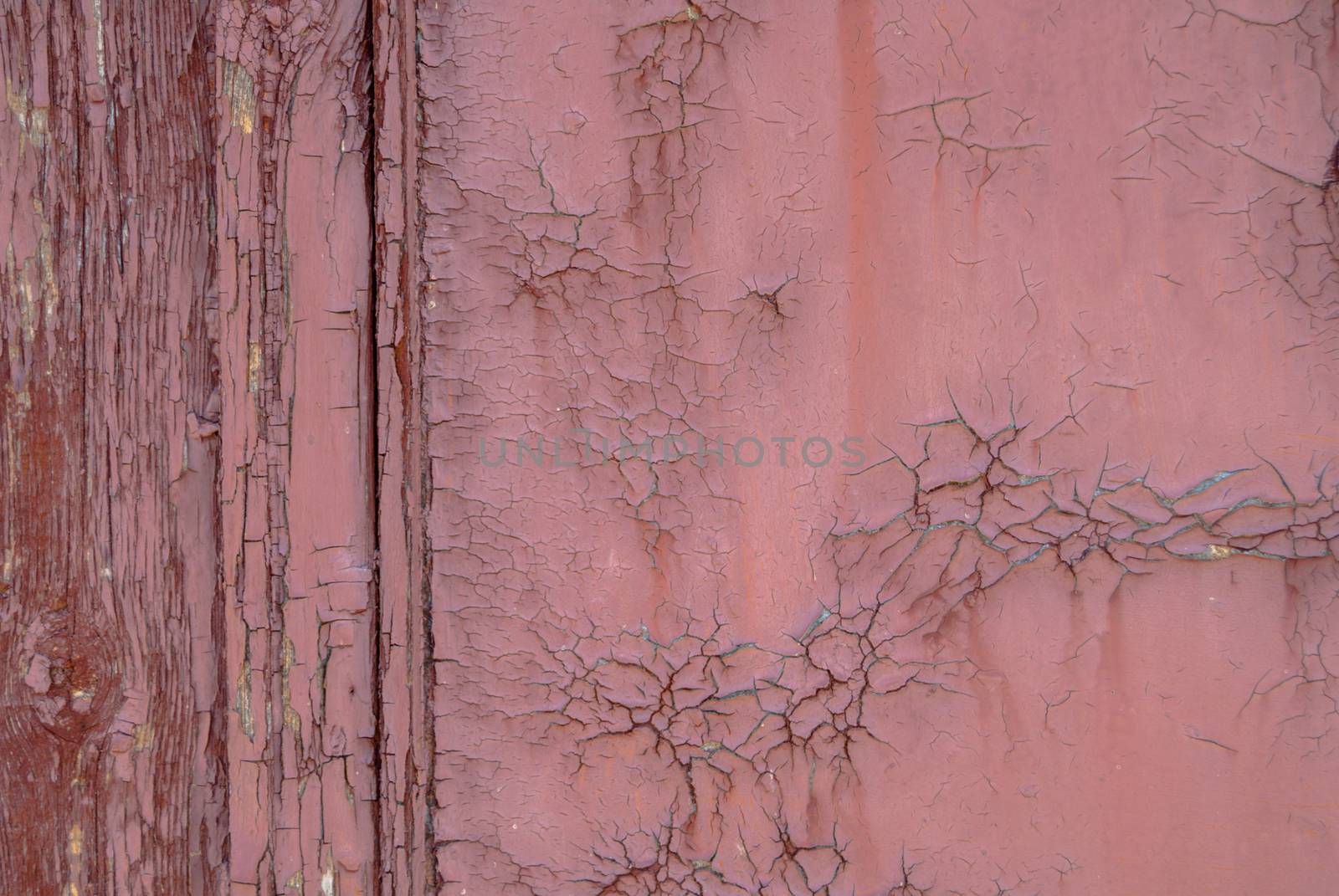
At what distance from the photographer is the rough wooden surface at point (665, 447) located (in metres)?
0.93

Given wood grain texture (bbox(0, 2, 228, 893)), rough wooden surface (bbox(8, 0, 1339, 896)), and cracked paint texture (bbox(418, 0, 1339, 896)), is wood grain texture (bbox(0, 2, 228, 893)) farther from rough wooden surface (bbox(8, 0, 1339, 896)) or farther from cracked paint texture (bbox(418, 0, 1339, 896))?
cracked paint texture (bbox(418, 0, 1339, 896))

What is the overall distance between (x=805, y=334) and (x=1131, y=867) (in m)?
0.92

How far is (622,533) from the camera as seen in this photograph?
1011 millimetres

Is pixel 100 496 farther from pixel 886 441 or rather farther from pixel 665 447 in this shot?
pixel 886 441

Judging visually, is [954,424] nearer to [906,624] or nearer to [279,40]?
[906,624]

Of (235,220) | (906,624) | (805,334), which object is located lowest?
(906,624)

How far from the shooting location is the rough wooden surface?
0.93 m

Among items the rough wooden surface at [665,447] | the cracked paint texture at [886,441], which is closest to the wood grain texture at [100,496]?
the rough wooden surface at [665,447]

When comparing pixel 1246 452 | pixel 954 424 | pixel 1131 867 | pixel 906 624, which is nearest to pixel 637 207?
pixel 954 424

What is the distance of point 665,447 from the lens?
3.30ft

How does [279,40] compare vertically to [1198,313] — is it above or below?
above

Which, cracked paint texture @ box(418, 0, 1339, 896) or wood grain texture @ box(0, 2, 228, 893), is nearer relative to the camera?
cracked paint texture @ box(418, 0, 1339, 896)

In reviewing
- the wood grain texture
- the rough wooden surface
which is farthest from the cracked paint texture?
the wood grain texture

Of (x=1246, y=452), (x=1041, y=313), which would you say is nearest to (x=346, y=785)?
(x=1041, y=313)
